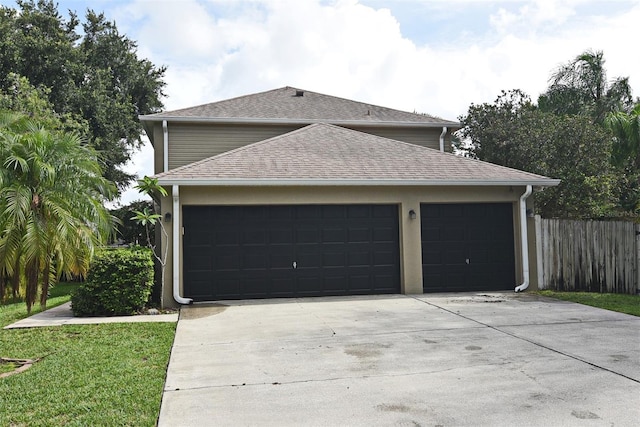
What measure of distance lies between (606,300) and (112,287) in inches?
389

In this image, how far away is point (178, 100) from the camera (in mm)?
28172

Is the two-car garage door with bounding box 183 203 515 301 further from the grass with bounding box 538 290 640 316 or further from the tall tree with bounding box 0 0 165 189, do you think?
the tall tree with bounding box 0 0 165 189

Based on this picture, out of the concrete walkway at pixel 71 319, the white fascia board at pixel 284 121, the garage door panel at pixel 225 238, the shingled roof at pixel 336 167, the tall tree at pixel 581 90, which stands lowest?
the concrete walkway at pixel 71 319

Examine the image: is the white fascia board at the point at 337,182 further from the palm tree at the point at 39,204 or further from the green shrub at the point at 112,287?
the palm tree at the point at 39,204

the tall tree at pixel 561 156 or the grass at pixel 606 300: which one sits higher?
the tall tree at pixel 561 156

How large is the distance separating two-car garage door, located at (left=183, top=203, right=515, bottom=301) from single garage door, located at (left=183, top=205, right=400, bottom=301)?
0.07ft

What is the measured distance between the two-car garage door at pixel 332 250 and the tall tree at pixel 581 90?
14745 mm

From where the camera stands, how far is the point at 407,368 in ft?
18.9

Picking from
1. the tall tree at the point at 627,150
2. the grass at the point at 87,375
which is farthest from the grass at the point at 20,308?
the tall tree at the point at 627,150

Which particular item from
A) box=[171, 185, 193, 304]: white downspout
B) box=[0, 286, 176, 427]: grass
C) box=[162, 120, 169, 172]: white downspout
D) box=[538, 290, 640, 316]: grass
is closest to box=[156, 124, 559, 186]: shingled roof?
box=[171, 185, 193, 304]: white downspout

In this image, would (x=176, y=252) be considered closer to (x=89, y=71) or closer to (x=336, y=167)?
(x=336, y=167)

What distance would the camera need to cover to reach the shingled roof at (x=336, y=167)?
36.5 feet

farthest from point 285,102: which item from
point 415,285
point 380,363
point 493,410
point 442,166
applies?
point 493,410

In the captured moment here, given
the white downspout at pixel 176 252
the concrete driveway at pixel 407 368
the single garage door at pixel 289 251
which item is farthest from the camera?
the single garage door at pixel 289 251
